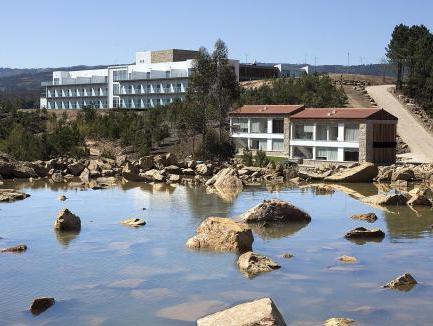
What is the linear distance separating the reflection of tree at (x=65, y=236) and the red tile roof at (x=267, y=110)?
1632 inches

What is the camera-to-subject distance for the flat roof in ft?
200

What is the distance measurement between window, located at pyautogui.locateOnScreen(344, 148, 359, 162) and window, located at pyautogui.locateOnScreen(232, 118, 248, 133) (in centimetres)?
1501

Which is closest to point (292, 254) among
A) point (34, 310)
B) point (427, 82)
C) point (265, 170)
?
point (34, 310)

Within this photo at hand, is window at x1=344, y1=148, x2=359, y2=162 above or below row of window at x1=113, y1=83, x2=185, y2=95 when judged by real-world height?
below

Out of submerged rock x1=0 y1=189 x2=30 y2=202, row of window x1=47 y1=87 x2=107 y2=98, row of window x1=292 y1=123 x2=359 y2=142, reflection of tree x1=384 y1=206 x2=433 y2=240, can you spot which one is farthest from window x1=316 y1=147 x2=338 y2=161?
row of window x1=47 y1=87 x2=107 y2=98

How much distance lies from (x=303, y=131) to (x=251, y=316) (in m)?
52.3

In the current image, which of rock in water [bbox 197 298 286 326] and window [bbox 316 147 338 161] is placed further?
window [bbox 316 147 338 161]

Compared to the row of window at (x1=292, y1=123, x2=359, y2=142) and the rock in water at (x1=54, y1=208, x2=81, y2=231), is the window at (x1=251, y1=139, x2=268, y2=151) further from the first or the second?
the rock in water at (x1=54, y1=208, x2=81, y2=231)

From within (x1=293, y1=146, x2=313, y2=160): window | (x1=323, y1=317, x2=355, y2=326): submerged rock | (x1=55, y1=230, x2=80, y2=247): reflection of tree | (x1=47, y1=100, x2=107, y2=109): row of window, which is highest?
(x1=47, y1=100, x2=107, y2=109): row of window

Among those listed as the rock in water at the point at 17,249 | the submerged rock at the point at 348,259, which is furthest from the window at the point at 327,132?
the rock in water at the point at 17,249

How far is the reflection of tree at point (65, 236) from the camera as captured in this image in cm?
2825

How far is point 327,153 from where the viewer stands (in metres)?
64.1

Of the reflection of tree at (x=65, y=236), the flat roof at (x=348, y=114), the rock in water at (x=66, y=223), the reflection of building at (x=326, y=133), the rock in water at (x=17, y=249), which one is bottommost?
the reflection of tree at (x=65, y=236)

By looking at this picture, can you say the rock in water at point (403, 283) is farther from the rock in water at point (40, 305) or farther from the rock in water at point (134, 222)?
the rock in water at point (134, 222)
